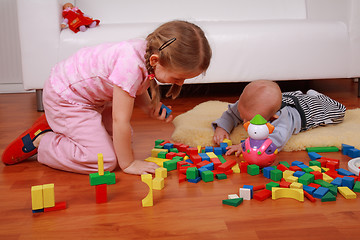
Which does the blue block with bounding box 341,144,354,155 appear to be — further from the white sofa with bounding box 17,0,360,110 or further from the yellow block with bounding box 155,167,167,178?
the white sofa with bounding box 17,0,360,110

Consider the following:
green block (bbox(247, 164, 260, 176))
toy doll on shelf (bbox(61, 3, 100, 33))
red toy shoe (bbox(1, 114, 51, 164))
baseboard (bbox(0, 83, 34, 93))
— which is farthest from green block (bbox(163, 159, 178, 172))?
baseboard (bbox(0, 83, 34, 93))

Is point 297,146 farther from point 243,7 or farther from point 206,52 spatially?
point 243,7

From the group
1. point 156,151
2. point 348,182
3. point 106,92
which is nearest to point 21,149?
point 106,92

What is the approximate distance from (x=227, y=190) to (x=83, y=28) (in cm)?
146

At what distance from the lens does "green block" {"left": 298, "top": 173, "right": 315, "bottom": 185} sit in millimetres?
1039

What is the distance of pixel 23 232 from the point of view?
825 millimetres

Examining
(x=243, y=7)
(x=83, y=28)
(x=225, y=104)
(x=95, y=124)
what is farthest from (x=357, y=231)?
(x=243, y=7)

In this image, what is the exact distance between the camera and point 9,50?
2914mm

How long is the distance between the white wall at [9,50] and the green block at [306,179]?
247 cm

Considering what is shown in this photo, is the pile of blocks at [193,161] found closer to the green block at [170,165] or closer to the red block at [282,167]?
the green block at [170,165]

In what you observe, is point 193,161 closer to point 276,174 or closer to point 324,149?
point 276,174

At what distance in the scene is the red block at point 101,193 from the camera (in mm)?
955

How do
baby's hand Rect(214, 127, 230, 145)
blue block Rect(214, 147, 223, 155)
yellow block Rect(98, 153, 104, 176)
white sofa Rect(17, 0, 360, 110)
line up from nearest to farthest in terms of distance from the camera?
yellow block Rect(98, 153, 104, 176) < blue block Rect(214, 147, 223, 155) < baby's hand Rect(214, 127, 230, 145) < white sofa Rect(17, 0, 360, 110)

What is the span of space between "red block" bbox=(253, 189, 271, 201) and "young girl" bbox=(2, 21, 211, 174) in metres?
0.33
